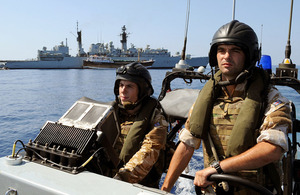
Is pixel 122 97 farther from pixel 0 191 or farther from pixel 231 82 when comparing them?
pixel 0 191

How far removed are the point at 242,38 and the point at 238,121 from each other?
1.76 feet

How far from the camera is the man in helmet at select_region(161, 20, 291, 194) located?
1.64 metres

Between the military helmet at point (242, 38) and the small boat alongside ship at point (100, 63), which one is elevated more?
the military helmet at point (242, 38)

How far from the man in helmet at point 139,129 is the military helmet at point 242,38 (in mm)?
797

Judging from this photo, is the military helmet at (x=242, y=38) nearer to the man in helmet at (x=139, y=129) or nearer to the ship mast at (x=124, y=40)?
the man in helmet at (x=139, y=129)

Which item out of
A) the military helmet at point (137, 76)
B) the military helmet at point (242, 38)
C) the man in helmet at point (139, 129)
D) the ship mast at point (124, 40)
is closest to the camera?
the military helmet at point (242, 38)

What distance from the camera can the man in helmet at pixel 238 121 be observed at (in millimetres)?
1642

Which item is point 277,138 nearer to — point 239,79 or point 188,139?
point 239,79

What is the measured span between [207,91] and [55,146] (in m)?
1.08

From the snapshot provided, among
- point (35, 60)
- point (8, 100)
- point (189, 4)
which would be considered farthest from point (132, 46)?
point (189, 4)

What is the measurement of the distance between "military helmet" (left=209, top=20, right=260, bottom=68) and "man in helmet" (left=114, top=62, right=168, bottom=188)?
797mm

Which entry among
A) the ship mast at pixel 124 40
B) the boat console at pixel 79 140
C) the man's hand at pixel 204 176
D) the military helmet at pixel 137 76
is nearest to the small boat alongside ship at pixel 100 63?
the ship mast at pixel 124 40

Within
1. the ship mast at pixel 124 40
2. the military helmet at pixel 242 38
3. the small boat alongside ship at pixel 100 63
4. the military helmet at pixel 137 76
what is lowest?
the small boat alongside ship at pixel 100 63

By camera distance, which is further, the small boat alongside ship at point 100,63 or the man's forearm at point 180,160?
the small boat alongside ship at point 100,63
